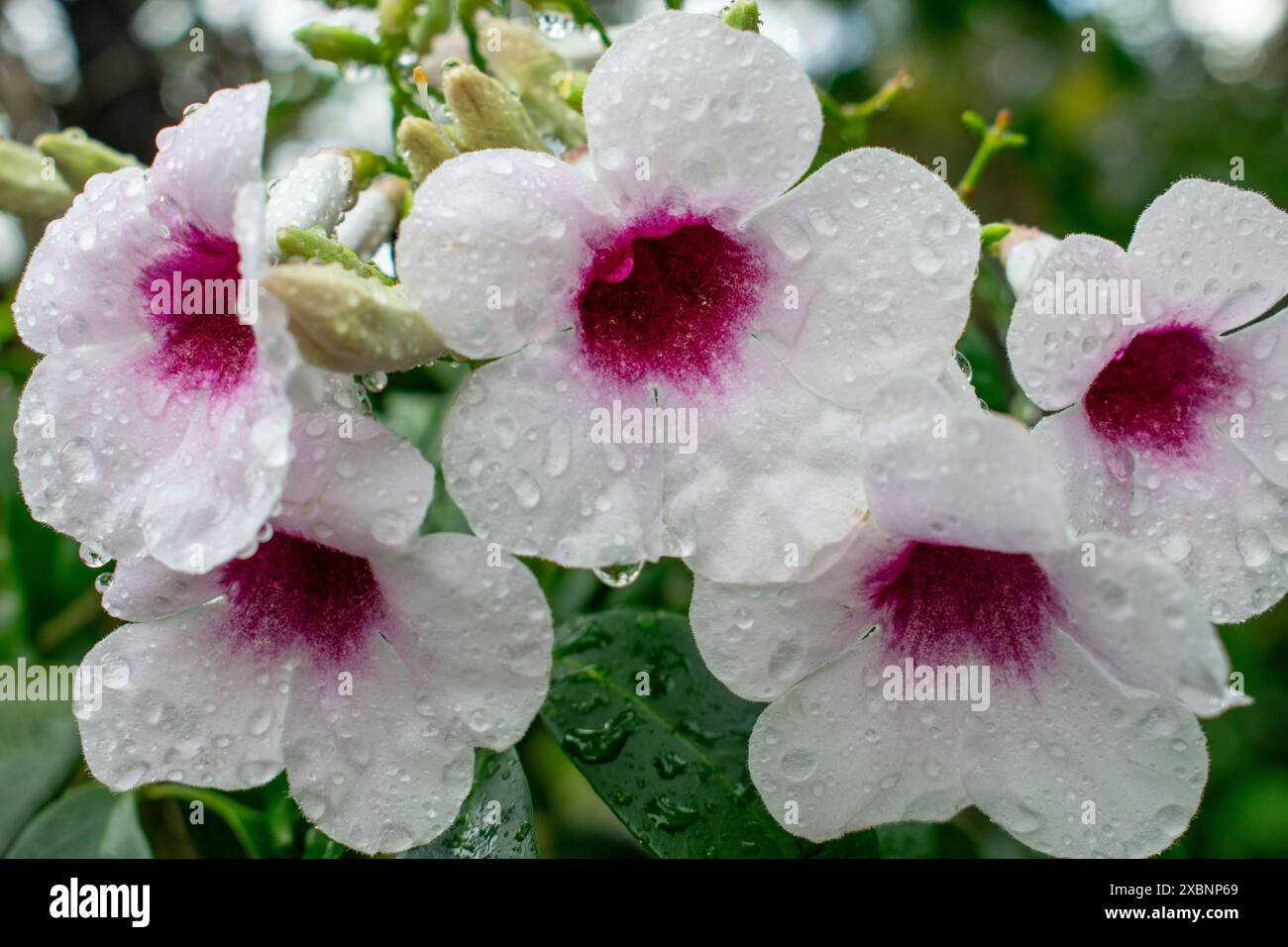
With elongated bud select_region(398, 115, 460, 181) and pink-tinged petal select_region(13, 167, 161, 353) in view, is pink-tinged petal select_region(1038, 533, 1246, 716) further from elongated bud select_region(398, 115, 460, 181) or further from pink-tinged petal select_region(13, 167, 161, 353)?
pink-tinged petal select_region(13, 167, 161, 353)

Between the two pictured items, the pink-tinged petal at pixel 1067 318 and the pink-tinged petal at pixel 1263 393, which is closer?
the pink-tinged petal at pixel 1067 318

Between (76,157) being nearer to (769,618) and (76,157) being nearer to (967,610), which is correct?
(769,618)

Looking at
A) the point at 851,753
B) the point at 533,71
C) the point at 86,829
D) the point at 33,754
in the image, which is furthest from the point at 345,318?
the point at 33,754

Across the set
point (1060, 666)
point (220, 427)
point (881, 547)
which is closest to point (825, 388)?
point (881, 547)

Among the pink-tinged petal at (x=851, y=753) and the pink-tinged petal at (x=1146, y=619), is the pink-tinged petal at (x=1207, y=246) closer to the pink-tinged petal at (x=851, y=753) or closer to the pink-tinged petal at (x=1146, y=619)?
the pink-tinged petal at (x=1146, y=619)

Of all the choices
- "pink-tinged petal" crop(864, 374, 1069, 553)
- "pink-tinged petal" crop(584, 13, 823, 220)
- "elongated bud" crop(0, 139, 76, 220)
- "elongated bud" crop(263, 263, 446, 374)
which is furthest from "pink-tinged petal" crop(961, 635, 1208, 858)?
"elongated bud" crop(0, 139, 76, 220)

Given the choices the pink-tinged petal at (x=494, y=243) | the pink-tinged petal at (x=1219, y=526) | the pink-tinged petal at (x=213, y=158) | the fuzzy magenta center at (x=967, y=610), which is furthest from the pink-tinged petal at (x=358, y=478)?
the pink-tinged petal at (x=1219, y=526)
